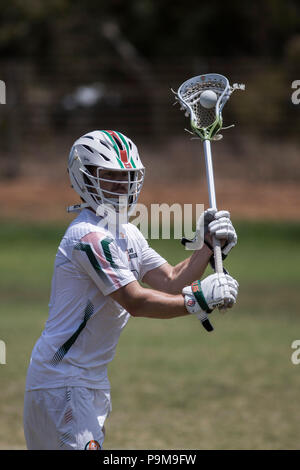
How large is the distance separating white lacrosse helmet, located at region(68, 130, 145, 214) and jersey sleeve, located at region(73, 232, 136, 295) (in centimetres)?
25

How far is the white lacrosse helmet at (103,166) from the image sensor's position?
4.58m

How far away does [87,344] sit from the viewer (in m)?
4.56

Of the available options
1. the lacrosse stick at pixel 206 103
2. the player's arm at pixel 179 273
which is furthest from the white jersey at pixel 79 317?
the lacrosse stick at pixel 206 103

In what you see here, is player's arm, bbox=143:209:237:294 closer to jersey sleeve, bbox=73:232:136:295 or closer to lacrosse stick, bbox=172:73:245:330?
lacrosse stick, bbox=172:73:245:330

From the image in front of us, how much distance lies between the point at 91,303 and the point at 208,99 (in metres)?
1.53

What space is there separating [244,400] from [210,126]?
4.23 m

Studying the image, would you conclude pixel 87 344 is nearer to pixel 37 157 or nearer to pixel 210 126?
pixel 210 126

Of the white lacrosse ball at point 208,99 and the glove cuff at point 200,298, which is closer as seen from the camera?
the glove cuff at point 200,298

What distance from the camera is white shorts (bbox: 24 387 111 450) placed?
4453mm

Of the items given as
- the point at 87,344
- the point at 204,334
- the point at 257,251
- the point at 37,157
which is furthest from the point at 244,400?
the point at 37,157

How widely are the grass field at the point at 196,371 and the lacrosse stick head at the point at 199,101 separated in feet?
9.97

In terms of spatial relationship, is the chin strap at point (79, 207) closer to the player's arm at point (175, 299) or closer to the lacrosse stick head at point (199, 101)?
the player's arm at point (175, 299)

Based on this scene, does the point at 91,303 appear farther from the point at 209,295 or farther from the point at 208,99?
the point at 208,99

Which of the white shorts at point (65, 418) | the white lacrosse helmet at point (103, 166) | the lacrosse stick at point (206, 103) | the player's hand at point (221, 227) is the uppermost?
the lacrosse stick at point (206, 103)
